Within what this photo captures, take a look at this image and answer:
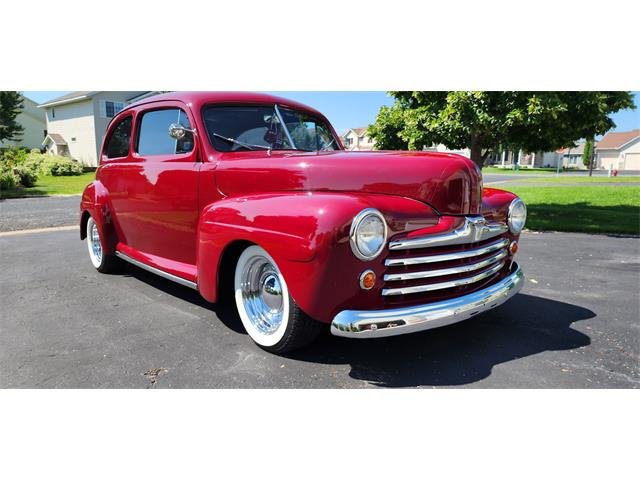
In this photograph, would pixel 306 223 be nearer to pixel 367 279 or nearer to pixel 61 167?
pixel 367 279

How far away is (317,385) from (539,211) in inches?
429

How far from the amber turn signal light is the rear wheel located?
12.1ft

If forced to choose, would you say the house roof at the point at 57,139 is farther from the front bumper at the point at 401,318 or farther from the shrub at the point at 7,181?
the front bumper at the point at 401,318

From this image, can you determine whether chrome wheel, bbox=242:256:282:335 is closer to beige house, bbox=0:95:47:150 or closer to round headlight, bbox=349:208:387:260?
round headlight, bbox=349:208:387:260

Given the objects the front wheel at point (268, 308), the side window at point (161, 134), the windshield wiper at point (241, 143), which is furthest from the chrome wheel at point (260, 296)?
the side window at point (161, 134)

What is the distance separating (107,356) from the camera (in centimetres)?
300

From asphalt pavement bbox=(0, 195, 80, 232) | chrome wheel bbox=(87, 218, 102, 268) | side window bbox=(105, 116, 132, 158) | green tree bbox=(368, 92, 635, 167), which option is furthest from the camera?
asphalt pavement bbox=(0, 195, 80, 232)

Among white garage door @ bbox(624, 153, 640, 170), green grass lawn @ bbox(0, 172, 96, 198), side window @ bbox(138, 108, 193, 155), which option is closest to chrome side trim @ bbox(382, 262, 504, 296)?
side window @ bbox(138, 108, 193, 155)

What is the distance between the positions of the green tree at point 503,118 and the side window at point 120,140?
618cm

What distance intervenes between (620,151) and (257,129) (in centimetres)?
6778

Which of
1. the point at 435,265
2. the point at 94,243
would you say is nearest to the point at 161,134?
the point at 94,243

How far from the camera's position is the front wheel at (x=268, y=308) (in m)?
2.77

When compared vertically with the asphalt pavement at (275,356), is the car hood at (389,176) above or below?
above

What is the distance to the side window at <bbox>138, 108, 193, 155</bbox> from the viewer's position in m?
3.84
